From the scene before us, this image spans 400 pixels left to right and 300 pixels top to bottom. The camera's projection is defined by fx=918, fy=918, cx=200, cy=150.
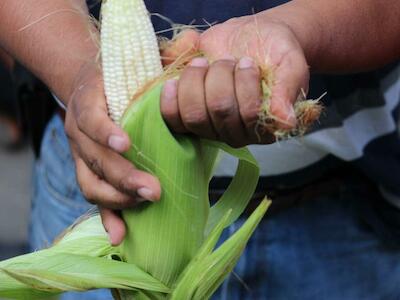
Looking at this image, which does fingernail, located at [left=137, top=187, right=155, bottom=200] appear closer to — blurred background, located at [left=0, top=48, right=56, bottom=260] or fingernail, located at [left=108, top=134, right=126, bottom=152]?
fingernail, located at [left=108, top=134, right=126, bottom=152]

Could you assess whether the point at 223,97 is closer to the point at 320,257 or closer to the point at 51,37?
the point at 51,37

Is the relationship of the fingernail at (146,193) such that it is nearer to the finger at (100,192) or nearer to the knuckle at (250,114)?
the finger at (100,192)

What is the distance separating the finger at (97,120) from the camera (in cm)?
86

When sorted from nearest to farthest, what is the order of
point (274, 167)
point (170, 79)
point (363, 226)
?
point (170, 79) → point (274, 167) → point (363, 226)

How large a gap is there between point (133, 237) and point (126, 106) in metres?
0.14

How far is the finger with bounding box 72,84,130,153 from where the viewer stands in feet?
2.81

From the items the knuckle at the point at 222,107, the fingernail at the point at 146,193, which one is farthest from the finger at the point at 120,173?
the knuckle at the point at 222,107

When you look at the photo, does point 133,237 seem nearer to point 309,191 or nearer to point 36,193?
point 309,191

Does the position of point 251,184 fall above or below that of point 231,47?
below

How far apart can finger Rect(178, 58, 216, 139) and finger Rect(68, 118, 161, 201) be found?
0.24 ft

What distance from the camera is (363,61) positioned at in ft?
3.38

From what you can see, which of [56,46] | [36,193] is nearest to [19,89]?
[36,193]

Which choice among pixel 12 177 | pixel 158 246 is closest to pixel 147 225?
pixel 158 246

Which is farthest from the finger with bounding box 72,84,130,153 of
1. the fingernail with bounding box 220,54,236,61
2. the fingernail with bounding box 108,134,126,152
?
the fingernail with bounding box 220,54,236,61
